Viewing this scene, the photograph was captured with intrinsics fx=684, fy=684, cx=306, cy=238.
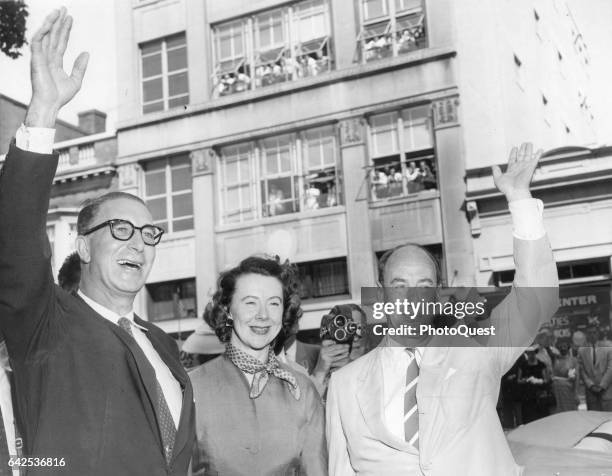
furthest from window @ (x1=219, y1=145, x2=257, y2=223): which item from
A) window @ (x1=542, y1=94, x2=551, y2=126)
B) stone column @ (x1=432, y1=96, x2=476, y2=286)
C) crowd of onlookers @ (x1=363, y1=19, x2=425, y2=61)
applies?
window @ (x1=542, y1=94, x2=551, y2=126)

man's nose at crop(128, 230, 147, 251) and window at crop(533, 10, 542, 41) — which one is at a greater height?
window at crop(533, 10, 542, 41)

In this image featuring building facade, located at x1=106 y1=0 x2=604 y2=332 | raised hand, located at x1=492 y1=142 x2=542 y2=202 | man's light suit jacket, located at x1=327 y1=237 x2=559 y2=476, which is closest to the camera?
man's light suit jacket, located at x1=327 y1=237 x2=559 y2=476

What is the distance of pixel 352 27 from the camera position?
4613 millimetres

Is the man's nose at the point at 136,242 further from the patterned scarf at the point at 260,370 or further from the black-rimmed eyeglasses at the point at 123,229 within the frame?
the patterned scarf at the point at 260,370

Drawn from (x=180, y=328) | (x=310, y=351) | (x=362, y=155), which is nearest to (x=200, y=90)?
(x=362, y=155)

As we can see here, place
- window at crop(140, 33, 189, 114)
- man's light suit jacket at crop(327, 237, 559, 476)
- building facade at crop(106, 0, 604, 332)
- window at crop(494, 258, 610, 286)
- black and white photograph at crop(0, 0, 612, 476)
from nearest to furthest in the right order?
black and white photograph at crop(0, 0, 612, 476), man's light suit jacket at crop(327, 237, 559, 476), window at crop(494, 258, 610, 286), building facade at crop(106, 0, 604, 332), window at crop(140, 33, 189, 114)

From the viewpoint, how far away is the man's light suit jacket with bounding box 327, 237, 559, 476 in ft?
4.20

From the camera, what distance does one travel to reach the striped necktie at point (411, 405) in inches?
52.9

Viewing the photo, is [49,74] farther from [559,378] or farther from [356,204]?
[356,204]

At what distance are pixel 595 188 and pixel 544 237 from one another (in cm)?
272

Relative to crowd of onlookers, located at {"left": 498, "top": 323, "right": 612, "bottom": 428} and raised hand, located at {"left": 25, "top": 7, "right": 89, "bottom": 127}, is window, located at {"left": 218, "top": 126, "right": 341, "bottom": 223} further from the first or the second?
raised hand, located at {"left": 25, "top": 7, "right": 89, "bottom": 127}

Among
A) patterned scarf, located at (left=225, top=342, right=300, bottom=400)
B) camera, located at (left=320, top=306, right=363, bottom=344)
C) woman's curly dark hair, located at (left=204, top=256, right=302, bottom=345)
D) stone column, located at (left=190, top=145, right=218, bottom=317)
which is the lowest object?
patterned scarf, located at (left=225, top=342, right=300, bottom=400)

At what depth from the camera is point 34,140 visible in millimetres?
1054

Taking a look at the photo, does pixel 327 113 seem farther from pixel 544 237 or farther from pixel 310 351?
pixel 544 237
